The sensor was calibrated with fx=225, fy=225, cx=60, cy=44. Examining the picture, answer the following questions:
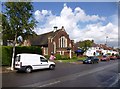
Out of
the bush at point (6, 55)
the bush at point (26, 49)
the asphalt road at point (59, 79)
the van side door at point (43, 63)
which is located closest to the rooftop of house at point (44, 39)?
the bush at point (26, 49)

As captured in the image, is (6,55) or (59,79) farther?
(6,55)

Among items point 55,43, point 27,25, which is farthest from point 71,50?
point 27,25

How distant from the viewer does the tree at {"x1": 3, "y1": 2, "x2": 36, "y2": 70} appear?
88.0 feet

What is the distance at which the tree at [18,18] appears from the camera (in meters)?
26.8

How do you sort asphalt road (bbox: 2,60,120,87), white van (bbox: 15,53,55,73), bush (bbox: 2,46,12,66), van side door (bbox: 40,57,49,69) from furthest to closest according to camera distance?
1. bush (bbox: 2,46,12,66)
2. van side door (bbox: 40,57,49,69)
3. white van (bbox: 15,53,55,73)
4. asphalt road (bbox: 2,60,120,87)

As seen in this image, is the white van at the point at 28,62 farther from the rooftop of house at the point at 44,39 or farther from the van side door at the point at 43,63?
the rooftop of house at the point at 44,39

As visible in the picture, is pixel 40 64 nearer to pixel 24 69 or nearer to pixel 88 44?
pixel 24 69

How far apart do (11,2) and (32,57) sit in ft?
23.6

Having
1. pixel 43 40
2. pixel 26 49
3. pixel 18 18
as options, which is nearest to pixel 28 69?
pixel 18 18

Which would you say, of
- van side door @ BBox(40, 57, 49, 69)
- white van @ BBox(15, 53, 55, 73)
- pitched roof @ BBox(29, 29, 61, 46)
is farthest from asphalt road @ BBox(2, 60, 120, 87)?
pitched roof @ BBox(29, 29, 61, 46)

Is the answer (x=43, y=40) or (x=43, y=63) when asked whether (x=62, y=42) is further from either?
(x=43, y=63)

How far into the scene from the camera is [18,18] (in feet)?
88.9

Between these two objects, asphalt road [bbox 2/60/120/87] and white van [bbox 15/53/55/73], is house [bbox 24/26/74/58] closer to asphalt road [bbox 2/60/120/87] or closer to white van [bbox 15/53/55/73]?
white van [bbox 15/53/55/73]

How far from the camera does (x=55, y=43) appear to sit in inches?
2377
